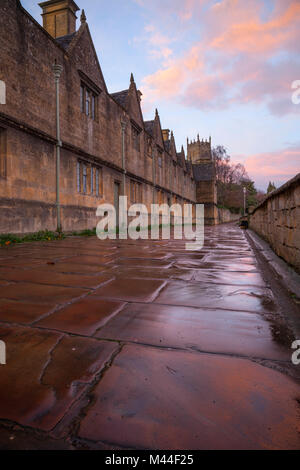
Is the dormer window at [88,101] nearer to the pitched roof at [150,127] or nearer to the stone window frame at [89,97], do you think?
the stone window frame at [89,97]

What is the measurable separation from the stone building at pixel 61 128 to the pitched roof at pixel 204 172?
24.4 metres

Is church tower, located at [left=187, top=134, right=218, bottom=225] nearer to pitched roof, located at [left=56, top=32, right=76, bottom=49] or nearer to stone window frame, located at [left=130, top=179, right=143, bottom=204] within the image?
stone window frame, located at [left=130, top=179, right=143, bottom=204]

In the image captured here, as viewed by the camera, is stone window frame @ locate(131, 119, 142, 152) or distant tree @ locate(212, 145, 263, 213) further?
distant tree @ locate(212, 145, 263, 213)

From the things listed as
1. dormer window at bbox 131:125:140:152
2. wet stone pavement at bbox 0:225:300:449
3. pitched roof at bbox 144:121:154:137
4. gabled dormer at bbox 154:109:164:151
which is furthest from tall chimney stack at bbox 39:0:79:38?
wet stone pavement at bbox 0:225:300:449

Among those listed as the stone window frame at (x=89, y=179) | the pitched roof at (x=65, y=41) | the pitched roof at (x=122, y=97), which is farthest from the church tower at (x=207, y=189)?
the pitched roof at (x=65, y=41)

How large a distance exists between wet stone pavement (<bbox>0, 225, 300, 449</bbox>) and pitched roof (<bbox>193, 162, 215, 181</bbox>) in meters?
38.9

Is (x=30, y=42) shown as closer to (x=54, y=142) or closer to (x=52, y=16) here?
(x=54, y=142)

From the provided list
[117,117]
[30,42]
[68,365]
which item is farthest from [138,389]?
[117,117]

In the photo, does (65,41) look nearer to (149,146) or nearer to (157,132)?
(149,146)

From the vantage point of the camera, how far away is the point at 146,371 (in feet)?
3.52

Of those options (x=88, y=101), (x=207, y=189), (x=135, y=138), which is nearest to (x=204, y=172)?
(x=207, y=189)

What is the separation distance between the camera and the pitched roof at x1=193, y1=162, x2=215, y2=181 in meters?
39.3

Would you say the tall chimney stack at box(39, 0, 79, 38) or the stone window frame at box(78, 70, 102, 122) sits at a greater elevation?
the tall chimney stack at box(39, 0, 79, 38)

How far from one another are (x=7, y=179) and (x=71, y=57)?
600cm
